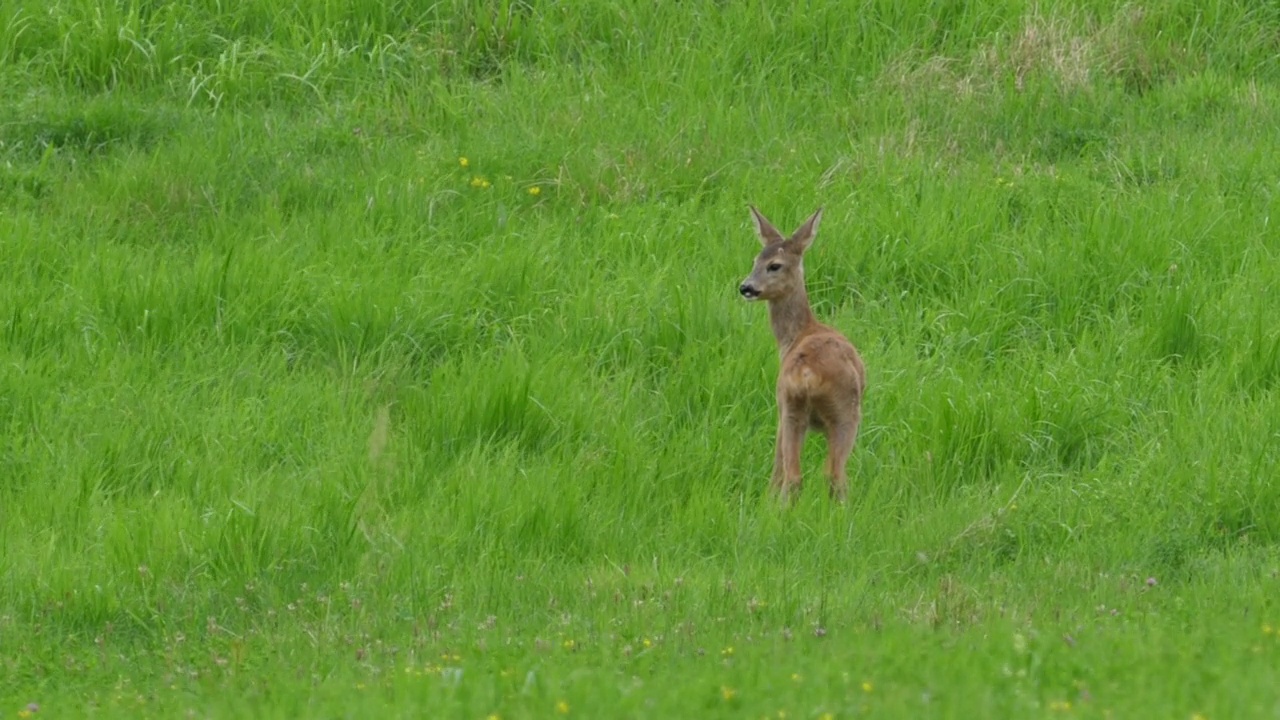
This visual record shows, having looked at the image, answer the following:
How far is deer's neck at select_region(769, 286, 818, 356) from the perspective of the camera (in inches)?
363

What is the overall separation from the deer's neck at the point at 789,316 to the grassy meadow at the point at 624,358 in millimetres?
305

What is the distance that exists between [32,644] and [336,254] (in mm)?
4076

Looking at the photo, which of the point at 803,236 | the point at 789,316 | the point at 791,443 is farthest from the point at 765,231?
the point at 791,443

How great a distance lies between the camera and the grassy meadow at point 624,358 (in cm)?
641

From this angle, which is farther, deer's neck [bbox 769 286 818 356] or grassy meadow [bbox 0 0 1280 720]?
deer's neck [bbox 769 286 818 356]

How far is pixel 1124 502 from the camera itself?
818 centimetres

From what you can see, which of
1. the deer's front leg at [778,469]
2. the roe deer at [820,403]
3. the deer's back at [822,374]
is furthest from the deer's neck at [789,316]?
the deer's front leg at [778,469]

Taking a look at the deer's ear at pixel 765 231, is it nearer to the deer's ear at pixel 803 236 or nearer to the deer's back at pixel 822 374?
A: the deer's ear at pixel 803 236

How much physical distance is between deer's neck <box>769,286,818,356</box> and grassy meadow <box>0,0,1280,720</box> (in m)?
0.31

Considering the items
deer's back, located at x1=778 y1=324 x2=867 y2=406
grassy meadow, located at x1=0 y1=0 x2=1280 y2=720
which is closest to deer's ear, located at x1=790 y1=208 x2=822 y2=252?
grassy meadow, located at x1=0 y1=0 x2=1280 y2=720

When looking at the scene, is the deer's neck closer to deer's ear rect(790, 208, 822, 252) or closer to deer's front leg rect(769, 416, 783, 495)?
deer's ear rect(790, 208, 822, 252)

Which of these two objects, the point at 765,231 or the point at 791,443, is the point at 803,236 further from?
the point at 791,443

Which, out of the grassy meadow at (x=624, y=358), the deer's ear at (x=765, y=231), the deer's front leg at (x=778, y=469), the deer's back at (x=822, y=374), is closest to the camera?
the grassy meadow at (x=624, y=358)

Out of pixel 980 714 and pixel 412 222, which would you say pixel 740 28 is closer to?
pixel 412 222
